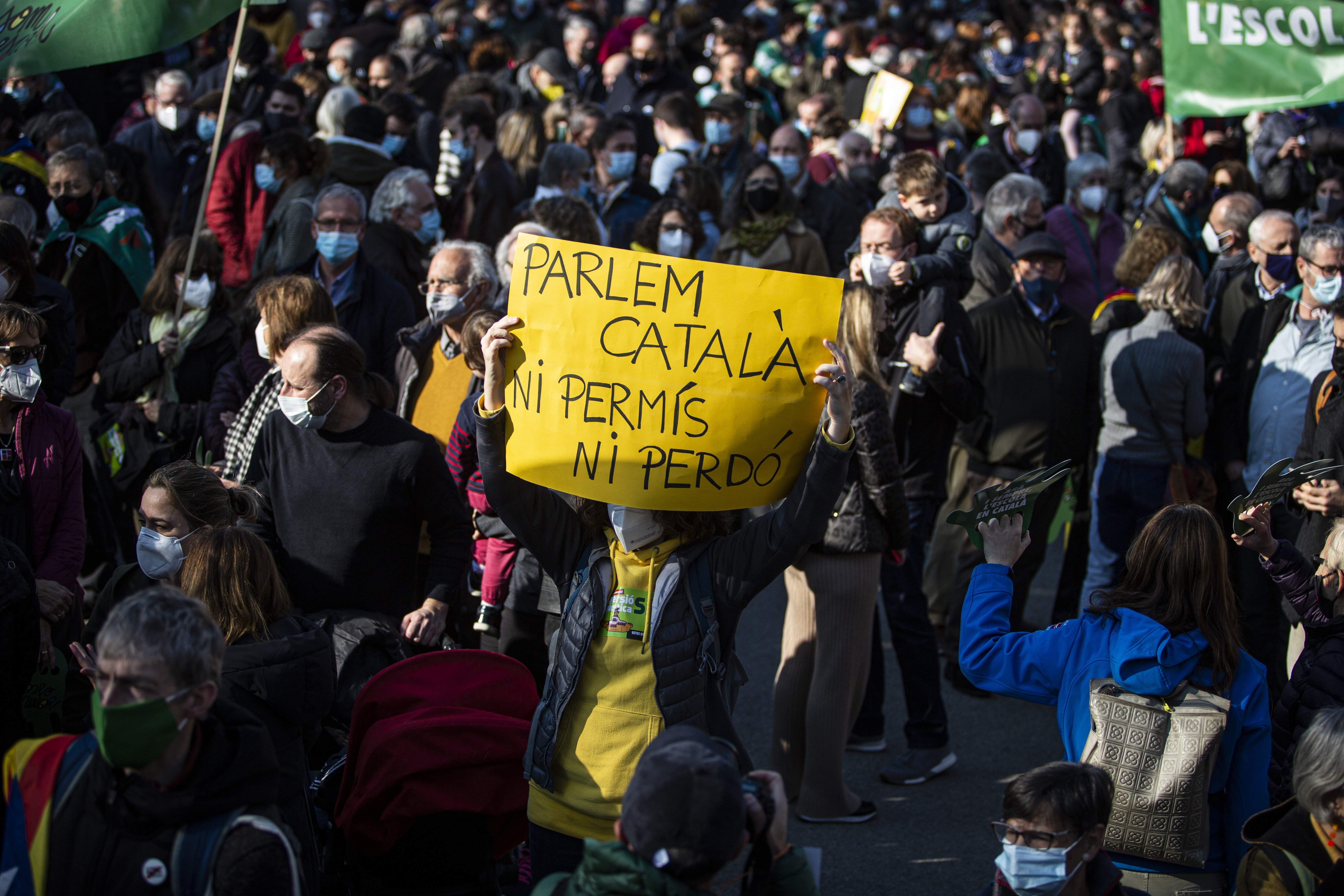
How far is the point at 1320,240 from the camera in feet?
19.2

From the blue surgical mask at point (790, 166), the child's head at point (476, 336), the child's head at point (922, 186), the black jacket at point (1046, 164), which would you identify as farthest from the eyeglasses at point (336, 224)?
the black jacket at point (1046, 164)

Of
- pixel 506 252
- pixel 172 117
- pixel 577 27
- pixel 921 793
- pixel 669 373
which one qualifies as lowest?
pixel 921 793

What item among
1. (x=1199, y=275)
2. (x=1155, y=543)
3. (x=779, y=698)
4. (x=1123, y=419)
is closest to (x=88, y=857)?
(x=1155, y=543)

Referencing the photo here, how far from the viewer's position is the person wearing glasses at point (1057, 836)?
102 inches

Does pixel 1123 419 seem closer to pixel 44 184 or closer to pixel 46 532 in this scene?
pixel 46 532

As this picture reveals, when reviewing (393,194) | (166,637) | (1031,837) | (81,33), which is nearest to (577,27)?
(393,194)

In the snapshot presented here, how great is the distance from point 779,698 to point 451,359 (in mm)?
1940

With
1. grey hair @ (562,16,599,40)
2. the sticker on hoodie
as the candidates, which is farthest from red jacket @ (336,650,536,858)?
grey hair @ (562,16,599,40)

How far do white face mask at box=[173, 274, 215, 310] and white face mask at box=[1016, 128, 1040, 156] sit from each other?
6920 millimetres

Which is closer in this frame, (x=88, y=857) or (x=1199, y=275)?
(x=88, y=857)

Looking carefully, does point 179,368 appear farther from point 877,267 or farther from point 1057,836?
point 1057,836

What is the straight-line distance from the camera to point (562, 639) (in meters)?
3.18

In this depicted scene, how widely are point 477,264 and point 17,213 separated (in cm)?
236

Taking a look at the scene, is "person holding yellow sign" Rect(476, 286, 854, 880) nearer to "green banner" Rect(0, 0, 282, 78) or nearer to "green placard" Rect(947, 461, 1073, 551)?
"green placard" Rect(947, 461, 1073, 551)
